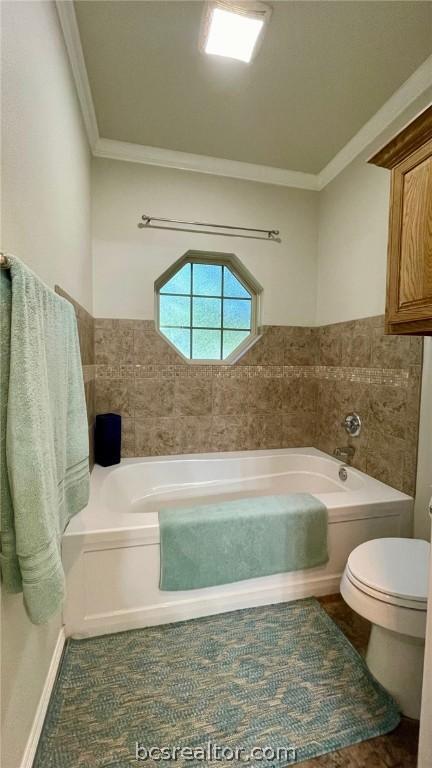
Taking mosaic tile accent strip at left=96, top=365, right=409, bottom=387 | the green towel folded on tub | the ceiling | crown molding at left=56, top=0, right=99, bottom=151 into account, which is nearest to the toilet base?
the green towel folded on tub

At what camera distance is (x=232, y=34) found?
1.45 m

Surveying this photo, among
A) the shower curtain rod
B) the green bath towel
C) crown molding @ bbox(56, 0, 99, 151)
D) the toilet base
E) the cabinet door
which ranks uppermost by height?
crown molding @ bbox(56, 0, 99, 151)

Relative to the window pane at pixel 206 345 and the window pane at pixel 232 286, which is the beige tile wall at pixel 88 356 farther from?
the window pane at pixel 232 286

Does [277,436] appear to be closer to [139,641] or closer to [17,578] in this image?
[139,641]

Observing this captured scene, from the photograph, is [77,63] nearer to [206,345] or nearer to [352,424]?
[206,345]

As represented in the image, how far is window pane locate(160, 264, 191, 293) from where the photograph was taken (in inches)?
102

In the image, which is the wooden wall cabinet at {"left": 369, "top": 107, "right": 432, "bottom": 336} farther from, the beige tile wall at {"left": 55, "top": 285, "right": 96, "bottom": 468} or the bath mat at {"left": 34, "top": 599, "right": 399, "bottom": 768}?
the beige tile wall at {"left": 55, "top": 285, "right": 96, "bottom": 468}

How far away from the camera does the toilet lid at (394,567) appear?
1.12m

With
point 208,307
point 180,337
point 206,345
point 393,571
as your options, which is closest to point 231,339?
point 206,345

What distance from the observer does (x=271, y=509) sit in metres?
1.66

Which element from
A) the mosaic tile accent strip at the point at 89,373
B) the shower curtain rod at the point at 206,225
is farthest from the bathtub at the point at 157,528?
the shower curtain rod at the point at 206,225

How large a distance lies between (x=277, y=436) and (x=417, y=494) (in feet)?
3.71

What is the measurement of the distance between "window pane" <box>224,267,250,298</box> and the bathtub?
1364 millimetres

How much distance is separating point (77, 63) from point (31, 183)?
1.09m
